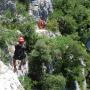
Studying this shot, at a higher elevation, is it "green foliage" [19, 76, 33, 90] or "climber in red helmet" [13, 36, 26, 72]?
"climber in red helmet" [13, 36, 26, 72]

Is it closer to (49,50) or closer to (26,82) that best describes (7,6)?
Answer: (49,50)

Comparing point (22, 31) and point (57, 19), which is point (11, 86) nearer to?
point (22, 31)

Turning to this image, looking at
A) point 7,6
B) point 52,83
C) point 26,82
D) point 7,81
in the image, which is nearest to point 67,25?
point 7,6

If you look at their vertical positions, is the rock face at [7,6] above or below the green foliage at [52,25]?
above

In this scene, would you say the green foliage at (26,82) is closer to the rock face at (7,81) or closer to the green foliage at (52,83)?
the green foliage at (52,83)

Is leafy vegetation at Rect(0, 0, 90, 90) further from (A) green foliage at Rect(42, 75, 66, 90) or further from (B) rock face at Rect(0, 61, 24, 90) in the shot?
(B) rock face at Rect(0, 61, 24, 90)

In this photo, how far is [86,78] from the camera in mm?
37688

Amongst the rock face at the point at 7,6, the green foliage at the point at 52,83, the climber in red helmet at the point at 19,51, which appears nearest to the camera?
the climber in red helmet at the point at 19,51

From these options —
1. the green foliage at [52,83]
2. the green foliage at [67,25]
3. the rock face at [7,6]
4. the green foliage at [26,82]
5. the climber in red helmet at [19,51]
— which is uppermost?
the rock face at [7,6]

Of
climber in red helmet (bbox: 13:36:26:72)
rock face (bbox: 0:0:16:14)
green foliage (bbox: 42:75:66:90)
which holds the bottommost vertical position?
green foliage (bbox: 42:75:66:90)

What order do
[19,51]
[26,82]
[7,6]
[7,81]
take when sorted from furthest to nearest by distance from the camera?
[7,6] → [26,82] → [19,51] → [7,81]

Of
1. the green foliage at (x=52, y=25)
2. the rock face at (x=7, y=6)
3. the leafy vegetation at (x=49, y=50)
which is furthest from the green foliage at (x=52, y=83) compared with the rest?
the rock face at (x=7, y=6)

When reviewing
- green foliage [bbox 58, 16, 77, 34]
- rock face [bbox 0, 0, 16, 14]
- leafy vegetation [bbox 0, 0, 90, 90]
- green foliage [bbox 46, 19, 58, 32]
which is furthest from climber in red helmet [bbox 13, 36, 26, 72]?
green foliage [bbox 58, 16, 77, 34]

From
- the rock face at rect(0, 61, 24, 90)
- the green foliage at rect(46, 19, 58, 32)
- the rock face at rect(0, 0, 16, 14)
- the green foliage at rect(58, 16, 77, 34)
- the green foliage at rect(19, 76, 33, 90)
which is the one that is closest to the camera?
the rock face at rect(0, 61, 24, 90)
